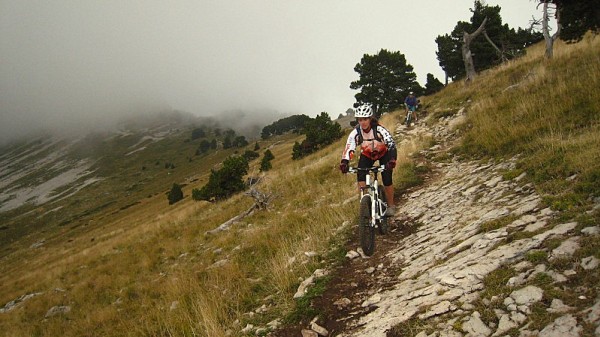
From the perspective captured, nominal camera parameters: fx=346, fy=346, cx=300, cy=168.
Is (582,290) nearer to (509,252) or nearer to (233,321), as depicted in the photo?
(509,252)

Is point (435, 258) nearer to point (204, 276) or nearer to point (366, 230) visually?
point (366, 230)

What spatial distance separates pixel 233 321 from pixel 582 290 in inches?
208

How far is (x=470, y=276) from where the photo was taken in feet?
14.5

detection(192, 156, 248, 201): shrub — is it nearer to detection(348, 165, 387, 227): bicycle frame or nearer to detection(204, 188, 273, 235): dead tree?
detection(204, 188, 273, 235): dead tree

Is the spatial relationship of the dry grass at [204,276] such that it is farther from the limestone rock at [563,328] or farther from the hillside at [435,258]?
the limestone rock at [563,328]

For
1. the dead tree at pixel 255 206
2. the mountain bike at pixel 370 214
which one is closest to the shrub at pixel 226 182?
the dead tree at pixel 255 206

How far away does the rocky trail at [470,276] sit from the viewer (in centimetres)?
341

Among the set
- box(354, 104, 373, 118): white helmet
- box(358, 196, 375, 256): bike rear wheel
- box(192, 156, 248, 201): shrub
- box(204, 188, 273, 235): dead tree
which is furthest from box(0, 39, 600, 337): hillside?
box(192, 156, 248, 201): shrub

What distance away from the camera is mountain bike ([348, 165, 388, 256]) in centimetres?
689

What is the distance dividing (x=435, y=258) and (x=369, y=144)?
2.94m

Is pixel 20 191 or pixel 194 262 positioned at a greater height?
pixel 20 191

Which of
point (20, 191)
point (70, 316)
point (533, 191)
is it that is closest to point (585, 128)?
point (533, 191)

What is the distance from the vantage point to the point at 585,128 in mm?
7918

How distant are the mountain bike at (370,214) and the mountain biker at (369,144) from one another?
0.16 metres
